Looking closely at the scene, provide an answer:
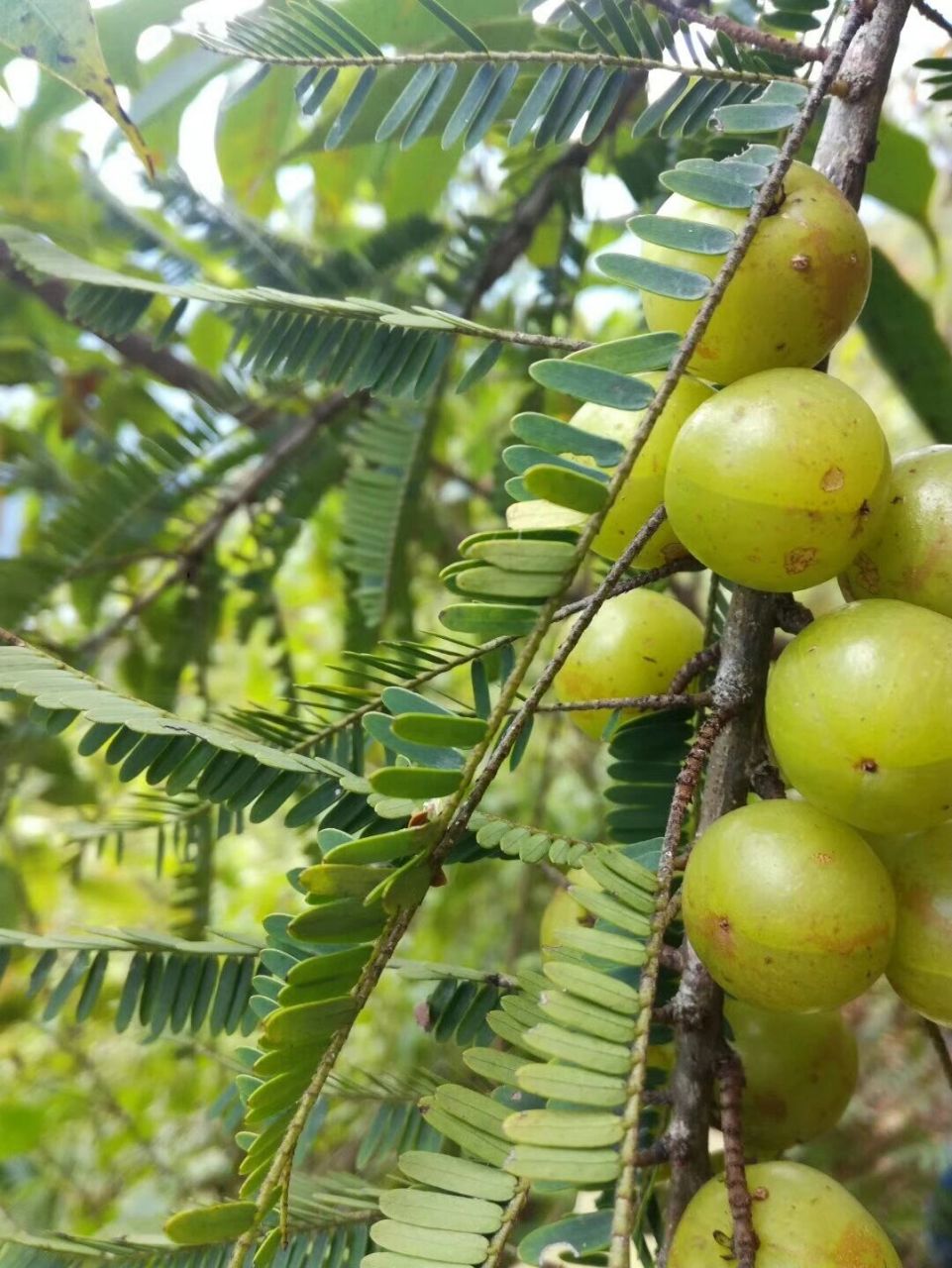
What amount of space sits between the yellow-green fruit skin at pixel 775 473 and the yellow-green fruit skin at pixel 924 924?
0.15m

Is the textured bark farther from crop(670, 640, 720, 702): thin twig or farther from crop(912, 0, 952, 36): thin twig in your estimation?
crop(912, 0, 952, 36): thin twig

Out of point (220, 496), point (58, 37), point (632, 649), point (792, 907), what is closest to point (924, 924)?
point (792, 907)

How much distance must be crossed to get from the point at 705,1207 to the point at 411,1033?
1.26 metres

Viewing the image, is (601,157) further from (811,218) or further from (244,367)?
(811,218)

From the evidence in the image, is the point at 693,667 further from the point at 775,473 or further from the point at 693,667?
the point at 775,473

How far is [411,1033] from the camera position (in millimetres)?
1601

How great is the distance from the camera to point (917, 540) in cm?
45

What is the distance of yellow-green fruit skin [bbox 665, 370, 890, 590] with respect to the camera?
1.26ft

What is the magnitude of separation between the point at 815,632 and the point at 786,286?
0.15 metres

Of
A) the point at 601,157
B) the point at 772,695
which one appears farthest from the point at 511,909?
the point at 772,695

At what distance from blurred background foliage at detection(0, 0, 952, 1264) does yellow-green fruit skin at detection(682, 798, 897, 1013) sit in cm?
22

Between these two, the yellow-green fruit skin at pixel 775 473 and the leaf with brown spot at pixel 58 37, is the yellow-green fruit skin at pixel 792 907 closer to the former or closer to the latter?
the yellow-green fruit skin at pixel 775 473

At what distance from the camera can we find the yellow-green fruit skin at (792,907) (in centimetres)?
39

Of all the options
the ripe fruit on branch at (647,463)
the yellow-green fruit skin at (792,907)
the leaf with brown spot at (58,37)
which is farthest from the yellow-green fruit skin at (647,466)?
the leaf with brown spot at (58,37)
